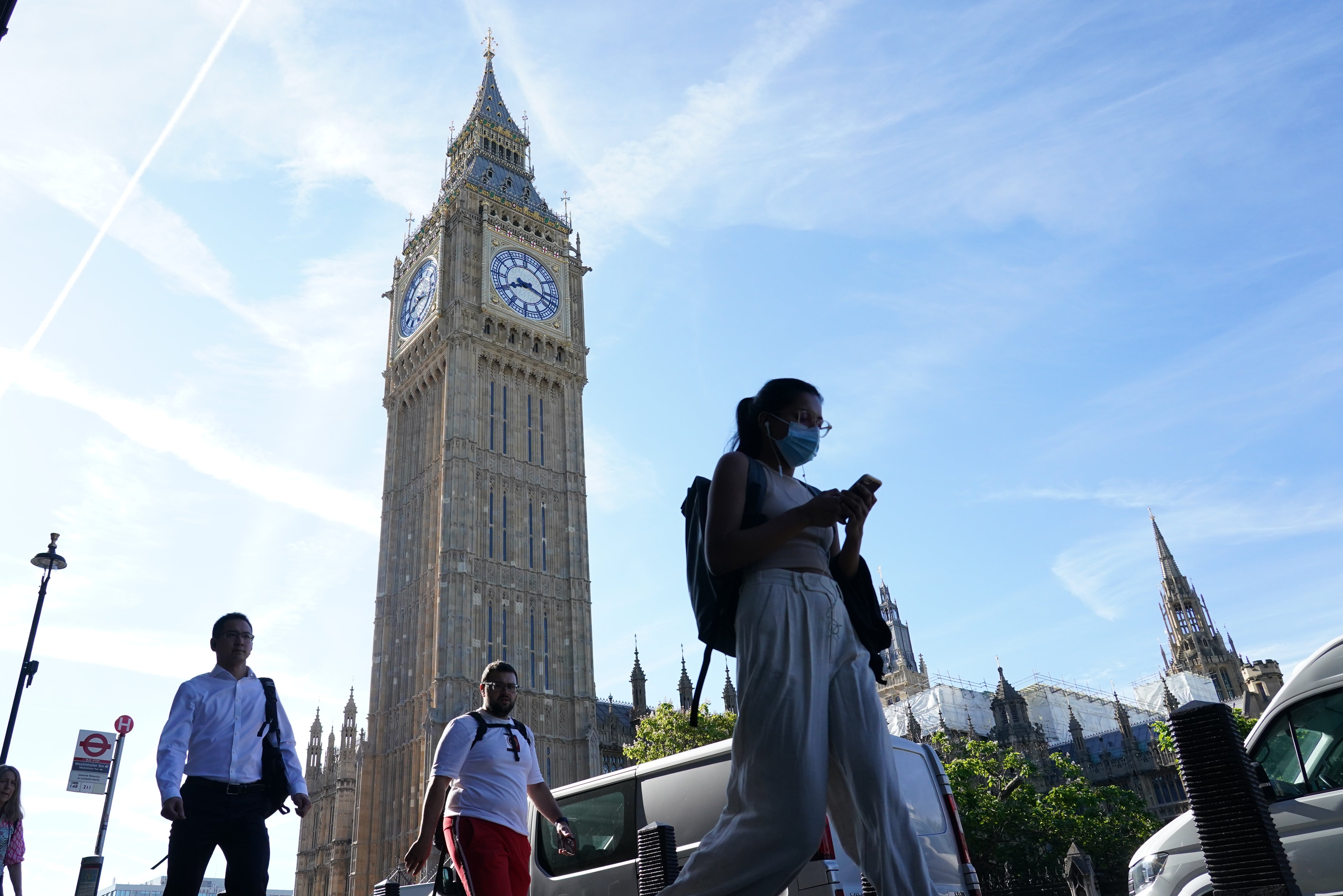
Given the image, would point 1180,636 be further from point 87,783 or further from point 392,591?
point 87,783

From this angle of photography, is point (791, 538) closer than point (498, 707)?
Yes

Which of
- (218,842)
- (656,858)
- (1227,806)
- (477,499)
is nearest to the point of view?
(1227,806)

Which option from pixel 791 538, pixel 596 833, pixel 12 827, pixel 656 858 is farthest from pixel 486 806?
pixel 12 827

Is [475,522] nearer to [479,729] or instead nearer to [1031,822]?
[1031,822]

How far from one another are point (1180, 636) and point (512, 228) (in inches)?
2446

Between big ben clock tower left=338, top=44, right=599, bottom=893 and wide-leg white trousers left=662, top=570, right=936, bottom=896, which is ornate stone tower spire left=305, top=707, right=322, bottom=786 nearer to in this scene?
big ben clock tower left=338, top=44, right=599, bottom=893

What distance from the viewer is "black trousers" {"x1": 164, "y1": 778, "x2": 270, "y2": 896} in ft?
15.7

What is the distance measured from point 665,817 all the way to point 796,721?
19.0ft

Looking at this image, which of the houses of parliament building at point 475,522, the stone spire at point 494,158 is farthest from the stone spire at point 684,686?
the stone spire at point 494,158

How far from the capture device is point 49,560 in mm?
16188

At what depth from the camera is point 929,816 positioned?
311 inches

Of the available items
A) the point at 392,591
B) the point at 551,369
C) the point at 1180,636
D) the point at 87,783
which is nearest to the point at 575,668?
the point at 392,591

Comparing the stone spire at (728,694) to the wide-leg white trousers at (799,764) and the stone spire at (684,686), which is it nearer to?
the stone spire at (684,686)

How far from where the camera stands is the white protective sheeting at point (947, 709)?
65375 mm
